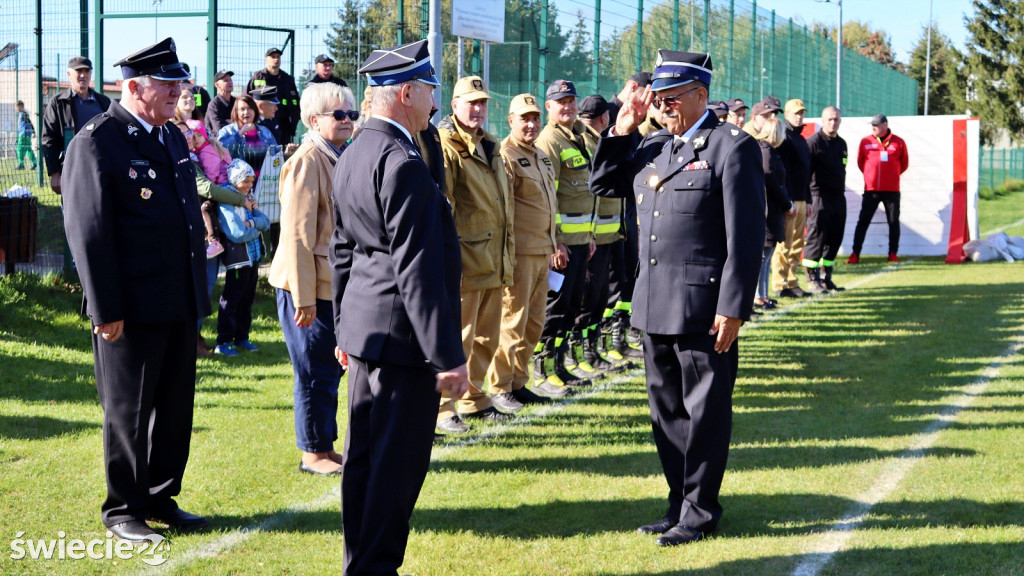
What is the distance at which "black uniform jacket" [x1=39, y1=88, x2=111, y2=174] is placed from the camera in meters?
9.88

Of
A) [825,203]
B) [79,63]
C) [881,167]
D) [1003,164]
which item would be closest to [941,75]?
[1003,164]

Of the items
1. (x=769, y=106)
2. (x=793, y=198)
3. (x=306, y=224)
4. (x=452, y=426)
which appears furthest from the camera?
(x=793, y=198)

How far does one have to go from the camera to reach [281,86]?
12445mm

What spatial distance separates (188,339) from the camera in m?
5.02

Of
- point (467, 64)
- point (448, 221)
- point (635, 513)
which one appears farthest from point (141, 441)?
point (467, 64)

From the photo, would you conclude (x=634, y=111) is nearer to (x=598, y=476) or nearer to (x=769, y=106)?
(x=598, y=476)

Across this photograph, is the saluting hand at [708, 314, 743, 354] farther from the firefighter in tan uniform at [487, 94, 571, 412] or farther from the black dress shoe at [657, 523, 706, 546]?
the firefighter in tan uniform at [487, 94, 571, 412]

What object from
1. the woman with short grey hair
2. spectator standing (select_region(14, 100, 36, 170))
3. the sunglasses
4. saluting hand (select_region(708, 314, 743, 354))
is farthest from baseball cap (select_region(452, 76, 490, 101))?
spectator standing (select_region(14, 100, 36, 170))

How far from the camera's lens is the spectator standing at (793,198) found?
41.8 feet

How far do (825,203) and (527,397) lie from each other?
776 centimetres

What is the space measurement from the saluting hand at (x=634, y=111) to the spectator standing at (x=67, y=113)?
629cm

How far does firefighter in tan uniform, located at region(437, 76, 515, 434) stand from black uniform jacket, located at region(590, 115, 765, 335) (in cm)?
165

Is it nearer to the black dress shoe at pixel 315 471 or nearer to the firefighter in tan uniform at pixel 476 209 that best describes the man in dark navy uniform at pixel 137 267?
the black dress shoe at pixel 315 471

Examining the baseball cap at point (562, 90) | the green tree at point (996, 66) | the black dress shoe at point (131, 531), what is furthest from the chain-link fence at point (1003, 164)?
the black dress shoe at point (131, 531)
